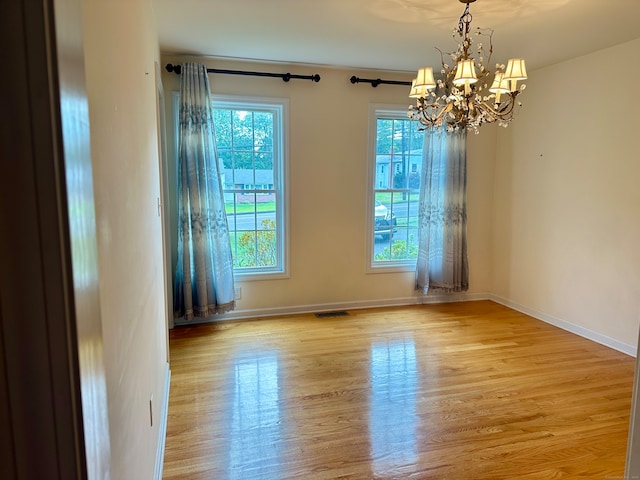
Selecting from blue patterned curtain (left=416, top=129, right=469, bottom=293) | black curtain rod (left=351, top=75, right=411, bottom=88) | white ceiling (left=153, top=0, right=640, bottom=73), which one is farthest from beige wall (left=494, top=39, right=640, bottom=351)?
black curtain rod (left=351, top=75, right=411, bottom=88)

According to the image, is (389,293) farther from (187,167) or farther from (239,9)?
(239,9)

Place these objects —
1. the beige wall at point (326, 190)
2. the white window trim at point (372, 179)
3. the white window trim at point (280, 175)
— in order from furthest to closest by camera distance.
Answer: the white window trim at point (372, 179) < the beige wall at point (326, 190) < the white window trim at point (280, 175)

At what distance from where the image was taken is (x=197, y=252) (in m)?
3.94

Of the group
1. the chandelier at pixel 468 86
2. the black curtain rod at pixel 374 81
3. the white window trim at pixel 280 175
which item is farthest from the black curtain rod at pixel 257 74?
the chandelier at pixel 468 86

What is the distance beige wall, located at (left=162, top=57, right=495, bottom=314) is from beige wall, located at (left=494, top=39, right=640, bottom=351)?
673 millimetres

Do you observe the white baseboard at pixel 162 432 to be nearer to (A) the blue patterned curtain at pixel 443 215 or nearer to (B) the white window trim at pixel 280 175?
(B) the white window trim at pixel 280 175

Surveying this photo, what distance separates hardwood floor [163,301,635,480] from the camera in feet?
6.93

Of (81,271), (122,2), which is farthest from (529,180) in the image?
(81,271)

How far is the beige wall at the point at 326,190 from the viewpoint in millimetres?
4293

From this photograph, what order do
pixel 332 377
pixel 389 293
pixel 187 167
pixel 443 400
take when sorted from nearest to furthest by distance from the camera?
pixel 443 400
pixel 332 377
pixel 187 167
pixel 389 293

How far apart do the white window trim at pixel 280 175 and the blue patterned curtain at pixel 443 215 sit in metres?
1.56

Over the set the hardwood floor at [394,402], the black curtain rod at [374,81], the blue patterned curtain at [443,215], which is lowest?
the hardwood floor at [394,402]

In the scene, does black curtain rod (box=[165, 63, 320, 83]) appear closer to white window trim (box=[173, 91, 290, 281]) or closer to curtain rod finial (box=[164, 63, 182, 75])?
curtain rod finial (box=[164, 63, 182, 75])

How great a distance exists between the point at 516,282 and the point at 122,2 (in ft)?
15.2
